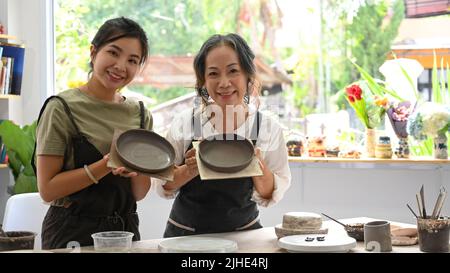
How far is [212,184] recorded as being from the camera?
7.77ft

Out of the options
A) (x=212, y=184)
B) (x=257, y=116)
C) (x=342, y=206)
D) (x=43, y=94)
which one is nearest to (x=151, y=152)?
(x=212, y=184)

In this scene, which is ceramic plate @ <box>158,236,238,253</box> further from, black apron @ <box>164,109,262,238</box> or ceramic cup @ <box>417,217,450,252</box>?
ceramic cup @ <box>417,217,450,252</box>

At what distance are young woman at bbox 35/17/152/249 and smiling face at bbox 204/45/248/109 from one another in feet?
0.84

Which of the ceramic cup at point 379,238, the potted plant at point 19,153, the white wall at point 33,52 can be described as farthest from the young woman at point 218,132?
the white wall at point 33,52

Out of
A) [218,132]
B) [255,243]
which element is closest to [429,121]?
[218,132]

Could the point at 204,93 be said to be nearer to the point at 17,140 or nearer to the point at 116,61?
the point at 116,61

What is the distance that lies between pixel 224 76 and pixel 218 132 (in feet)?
0.91

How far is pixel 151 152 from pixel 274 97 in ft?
8.86

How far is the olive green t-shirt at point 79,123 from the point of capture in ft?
6.86

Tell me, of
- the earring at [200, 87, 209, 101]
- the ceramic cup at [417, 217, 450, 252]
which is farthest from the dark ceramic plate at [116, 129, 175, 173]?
the ceramic cup at [417, 217, 450, 252]

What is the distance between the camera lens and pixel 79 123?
7.04 feet

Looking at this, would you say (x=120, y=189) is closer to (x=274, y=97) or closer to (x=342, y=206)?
(x=342, y=206)

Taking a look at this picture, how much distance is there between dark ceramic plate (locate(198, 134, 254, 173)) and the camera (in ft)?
6.44

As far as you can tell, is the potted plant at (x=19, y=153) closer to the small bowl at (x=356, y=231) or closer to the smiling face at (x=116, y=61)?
the smiling face at (x=116, y=61)
